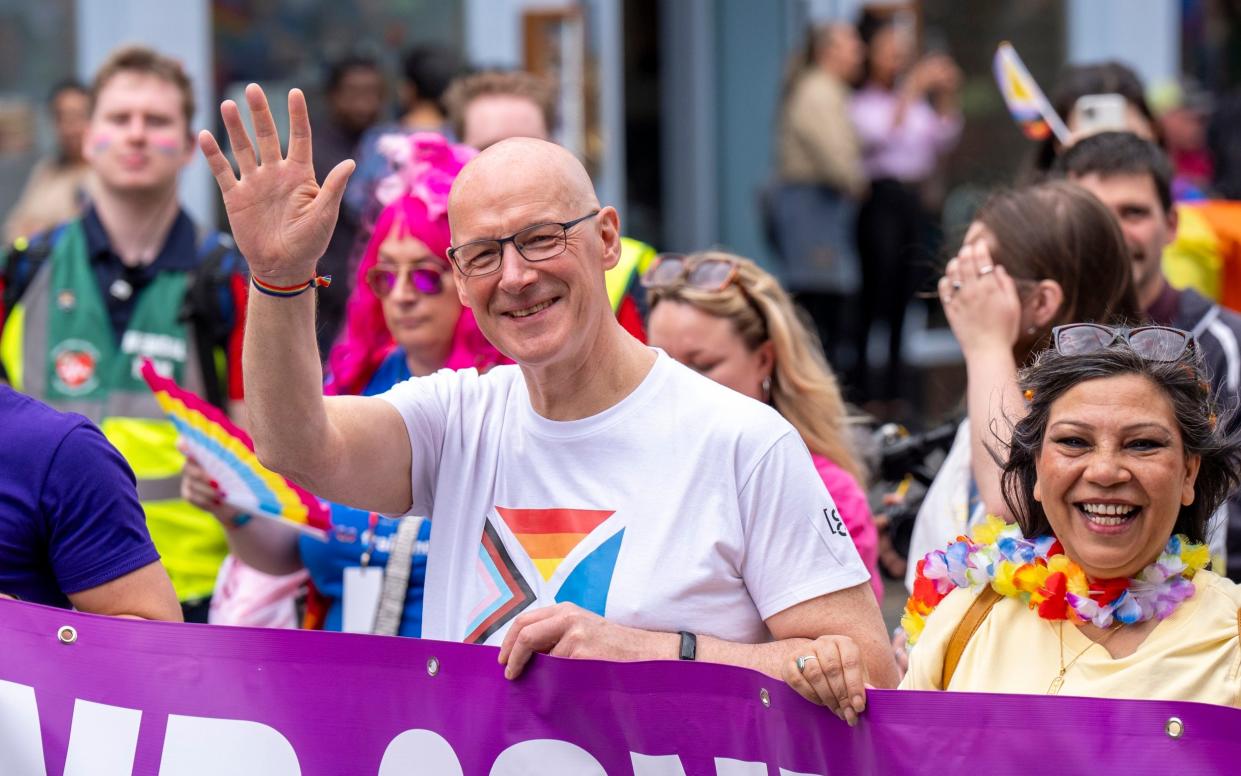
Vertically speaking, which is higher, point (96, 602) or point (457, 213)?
point (457, 213)

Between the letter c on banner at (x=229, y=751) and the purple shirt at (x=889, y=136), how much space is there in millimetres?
8610

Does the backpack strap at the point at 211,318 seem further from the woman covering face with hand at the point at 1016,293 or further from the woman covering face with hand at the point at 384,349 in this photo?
the woman covering face with hand at the point at 1016,293

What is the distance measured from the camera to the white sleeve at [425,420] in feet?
9.91

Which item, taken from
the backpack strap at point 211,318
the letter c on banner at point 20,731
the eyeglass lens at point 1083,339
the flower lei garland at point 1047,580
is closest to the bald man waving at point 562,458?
the flower lei garland at point 1047,580

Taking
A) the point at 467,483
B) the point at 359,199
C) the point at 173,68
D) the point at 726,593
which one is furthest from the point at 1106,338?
the point at 359,199

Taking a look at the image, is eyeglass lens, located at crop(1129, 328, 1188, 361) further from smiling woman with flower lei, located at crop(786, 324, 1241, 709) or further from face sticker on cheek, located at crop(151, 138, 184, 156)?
face sticker on cheek, located at crop(151, 138, 184, 156)

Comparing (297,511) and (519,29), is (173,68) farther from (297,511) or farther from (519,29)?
(519,29)

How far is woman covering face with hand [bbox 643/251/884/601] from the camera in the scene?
4.12m

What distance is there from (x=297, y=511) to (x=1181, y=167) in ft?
26.3

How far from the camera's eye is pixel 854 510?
3873mm

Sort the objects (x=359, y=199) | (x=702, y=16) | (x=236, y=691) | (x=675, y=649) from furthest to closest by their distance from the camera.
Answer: (x=702, y=16) → (x=359, y=199) → (x=236, y=691) → (x=675, y=649)

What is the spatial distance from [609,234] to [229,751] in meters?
1.10

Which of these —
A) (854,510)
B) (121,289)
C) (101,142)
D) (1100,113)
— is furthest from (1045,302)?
(101,142)

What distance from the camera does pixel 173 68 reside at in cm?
549
